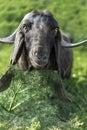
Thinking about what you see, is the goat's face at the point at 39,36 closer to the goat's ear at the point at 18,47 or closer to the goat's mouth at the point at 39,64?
the goat's mouth at the point at 39,64

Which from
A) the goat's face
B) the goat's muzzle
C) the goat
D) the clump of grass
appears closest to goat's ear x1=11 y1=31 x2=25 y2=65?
the goat

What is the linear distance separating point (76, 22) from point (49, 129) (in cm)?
1674

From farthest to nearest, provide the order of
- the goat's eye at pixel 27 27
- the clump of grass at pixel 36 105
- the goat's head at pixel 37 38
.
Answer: the goat's eye at pixel 27 27
the goat's head at pixel 37 38
the clump of grass at pixel 36 105

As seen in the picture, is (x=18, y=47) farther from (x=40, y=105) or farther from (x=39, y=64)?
(x=40, y=105)

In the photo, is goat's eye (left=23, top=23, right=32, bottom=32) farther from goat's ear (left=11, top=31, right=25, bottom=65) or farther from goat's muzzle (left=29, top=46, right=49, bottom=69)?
goat's muzzle (left=29, top=46, right=49, bottom=69)

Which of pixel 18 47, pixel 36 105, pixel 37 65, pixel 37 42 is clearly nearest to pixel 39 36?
pixel 37 42

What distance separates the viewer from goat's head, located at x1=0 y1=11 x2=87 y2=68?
8.85m

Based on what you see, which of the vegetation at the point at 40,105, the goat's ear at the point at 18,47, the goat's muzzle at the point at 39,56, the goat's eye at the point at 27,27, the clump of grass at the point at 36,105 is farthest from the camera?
the goat's ear at the point at 18,47

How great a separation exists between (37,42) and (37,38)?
0.15m

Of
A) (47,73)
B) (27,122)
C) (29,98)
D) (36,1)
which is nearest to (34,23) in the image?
(47,73)

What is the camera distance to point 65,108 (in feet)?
28.2

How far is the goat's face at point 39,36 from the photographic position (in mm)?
8812

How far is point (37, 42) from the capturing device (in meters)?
9.00

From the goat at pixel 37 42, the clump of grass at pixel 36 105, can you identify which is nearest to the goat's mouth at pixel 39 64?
the goat at pixel 37 42
